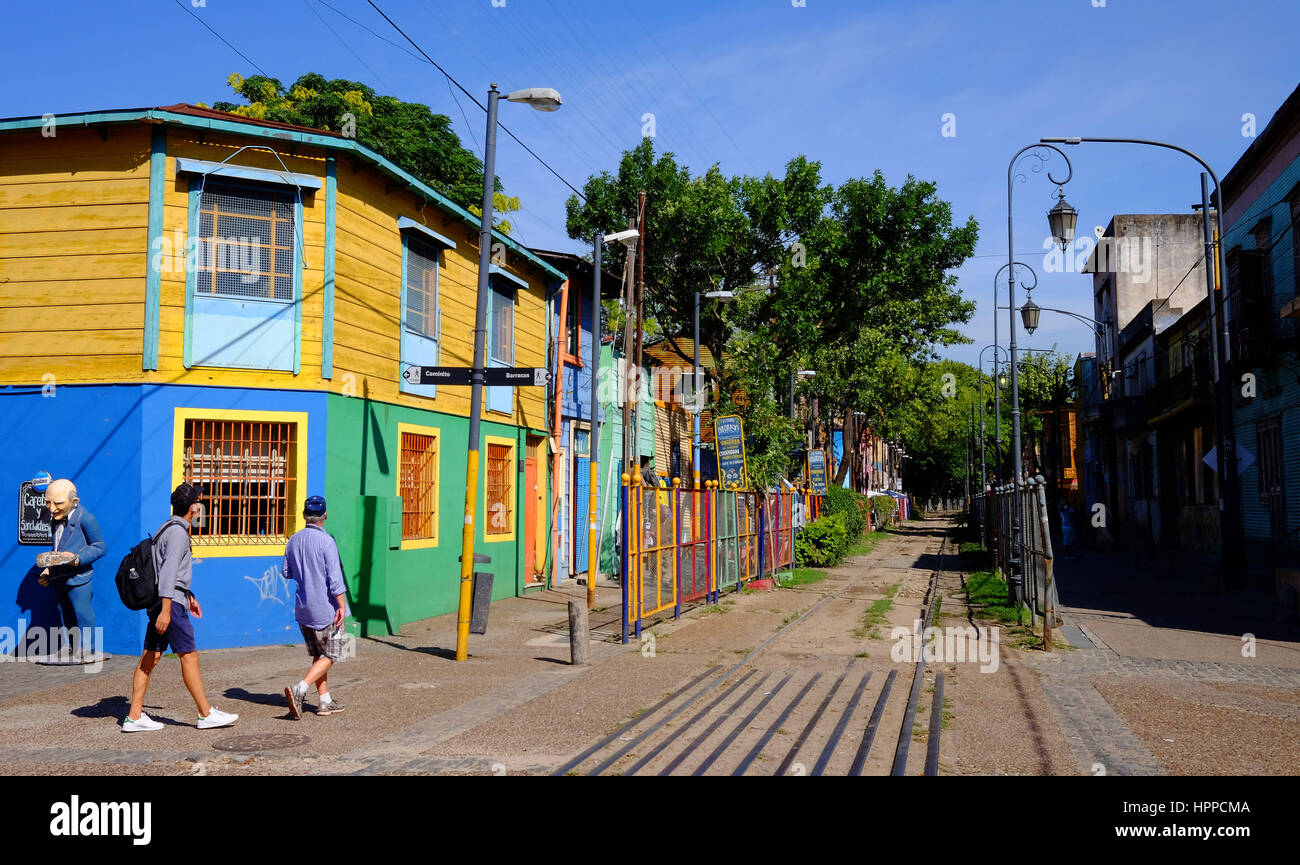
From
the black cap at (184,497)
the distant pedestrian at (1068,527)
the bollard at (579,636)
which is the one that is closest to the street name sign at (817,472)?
the distant pedestrian at (1068,527)

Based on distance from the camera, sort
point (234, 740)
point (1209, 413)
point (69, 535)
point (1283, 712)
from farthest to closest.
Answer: point (1209, 413) → point (69, 535) → point (1283, 712) → point (234, 740)

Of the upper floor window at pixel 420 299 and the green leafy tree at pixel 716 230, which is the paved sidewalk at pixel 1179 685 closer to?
the upper floor window at pixel 420 299

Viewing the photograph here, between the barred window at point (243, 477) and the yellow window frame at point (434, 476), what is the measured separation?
6.46ft

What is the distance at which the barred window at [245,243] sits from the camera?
12320 millimetres

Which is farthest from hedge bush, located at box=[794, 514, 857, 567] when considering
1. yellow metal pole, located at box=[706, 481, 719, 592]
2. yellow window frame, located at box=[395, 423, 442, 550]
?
yellow window frame, located at box=[395, 423, 442, 550]

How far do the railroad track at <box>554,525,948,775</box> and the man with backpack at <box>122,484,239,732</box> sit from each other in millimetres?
3061

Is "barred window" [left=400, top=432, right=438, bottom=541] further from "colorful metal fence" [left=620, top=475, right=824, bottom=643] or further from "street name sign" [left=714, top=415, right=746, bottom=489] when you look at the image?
"street name sign" [left=714, top=415, right=746, bottom=489]

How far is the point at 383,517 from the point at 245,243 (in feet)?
12.7

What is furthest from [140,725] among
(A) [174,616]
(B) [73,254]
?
(B) [73,254]
